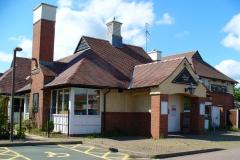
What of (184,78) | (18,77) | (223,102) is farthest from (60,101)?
(223,102)

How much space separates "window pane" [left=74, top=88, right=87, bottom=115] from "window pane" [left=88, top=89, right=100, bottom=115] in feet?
1.09

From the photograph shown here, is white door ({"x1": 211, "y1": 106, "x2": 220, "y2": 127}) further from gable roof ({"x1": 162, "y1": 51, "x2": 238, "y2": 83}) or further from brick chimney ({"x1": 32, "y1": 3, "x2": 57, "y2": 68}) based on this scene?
brick chimney ({"x1": 32, "y1": 3, "x2": 57, "y2": 68})

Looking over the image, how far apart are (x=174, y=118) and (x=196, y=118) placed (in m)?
1.39

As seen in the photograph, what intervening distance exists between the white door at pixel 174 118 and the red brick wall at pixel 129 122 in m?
1.92

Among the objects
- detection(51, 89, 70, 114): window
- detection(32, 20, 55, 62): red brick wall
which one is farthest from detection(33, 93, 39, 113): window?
detection(32, 20, 55, 62): red brick wall

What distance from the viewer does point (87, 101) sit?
75.8 feet

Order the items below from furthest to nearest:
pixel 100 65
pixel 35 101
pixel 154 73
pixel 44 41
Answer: pixel 35 101 → pixel 44 41 → pixel 100 65 → pixel 154 73

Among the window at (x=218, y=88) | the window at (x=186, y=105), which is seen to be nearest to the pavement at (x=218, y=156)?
the window at (x=186, y=105)

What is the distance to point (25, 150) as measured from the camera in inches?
634

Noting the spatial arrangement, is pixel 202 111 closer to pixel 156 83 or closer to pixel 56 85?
pixel 156 83

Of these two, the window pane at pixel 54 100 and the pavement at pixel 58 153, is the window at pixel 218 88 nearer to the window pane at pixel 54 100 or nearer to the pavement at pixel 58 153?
the window pane at pixel 54 100

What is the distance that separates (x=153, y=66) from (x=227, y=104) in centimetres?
1633

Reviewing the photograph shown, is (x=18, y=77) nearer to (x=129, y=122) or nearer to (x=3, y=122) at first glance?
(x=129, y=122)

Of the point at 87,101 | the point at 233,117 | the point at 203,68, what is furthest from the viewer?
the point at 203,68
